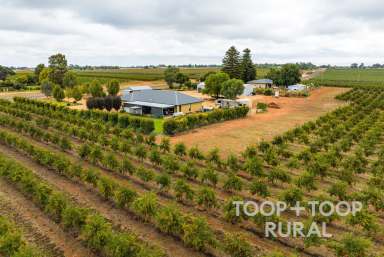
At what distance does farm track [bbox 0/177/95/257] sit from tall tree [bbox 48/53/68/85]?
238ft

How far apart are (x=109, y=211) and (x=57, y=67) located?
80504 mm

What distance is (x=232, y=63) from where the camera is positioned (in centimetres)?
9350

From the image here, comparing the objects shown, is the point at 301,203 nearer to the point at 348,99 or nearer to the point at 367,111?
the point at 367,111

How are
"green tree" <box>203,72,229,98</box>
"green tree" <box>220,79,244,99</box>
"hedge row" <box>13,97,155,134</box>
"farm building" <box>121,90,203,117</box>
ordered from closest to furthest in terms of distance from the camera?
"hedge row" <box>13,97,155,134</box>, "farm building" <box>121,90,203,117</box>, "green tree" <box>220,79,244,99</box>, "green tree" <box>203,72,229,98</box>

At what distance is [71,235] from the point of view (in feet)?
47.8

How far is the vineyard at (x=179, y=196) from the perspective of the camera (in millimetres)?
13148

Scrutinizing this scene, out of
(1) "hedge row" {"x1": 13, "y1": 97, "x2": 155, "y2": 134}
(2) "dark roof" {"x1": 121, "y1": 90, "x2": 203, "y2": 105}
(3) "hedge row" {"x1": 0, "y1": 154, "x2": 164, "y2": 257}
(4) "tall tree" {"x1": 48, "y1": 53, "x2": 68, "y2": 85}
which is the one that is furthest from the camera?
(4) "tall tree" {"x1": 48, "y1": 53, "x2": 68, "y2": 85}

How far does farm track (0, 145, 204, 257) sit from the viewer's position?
45.7 feet

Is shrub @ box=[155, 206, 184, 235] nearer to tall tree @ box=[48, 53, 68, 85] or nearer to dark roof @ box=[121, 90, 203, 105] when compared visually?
dark roof @ box=[121, 90, 203, 105]

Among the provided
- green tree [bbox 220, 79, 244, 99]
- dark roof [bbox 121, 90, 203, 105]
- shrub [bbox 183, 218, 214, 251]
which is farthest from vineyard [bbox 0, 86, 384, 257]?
green tree [bbox 220, 79, 244, 99]

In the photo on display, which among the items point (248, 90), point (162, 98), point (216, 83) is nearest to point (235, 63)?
point (248, 90)

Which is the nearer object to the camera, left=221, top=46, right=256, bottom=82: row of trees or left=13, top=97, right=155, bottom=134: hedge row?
left=13, top=97, right=155, bottom=134: hedge row

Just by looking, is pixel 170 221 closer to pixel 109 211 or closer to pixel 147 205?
pixel 147 205

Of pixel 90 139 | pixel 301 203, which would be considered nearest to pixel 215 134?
pixel 90 139
